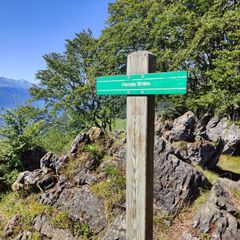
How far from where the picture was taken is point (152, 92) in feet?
8.48

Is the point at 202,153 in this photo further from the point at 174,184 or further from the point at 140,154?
the point at 140,154

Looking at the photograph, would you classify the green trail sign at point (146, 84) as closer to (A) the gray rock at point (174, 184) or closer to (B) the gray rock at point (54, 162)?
(A) the gray rock at point (174, 184)

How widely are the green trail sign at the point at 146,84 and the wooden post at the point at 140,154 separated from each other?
81mm

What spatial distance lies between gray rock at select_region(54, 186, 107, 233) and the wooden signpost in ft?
8.33

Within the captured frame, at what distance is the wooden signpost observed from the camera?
8.80ft

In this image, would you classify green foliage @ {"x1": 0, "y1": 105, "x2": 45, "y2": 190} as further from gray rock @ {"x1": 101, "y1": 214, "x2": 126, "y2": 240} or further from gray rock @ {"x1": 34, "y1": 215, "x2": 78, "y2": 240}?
gray rock @ {"x1": 101, "y1": 214, "x2": 126, "y2": 240}

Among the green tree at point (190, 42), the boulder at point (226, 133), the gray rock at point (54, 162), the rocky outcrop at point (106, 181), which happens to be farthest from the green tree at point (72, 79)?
the rocky outcrop at point (106, 181)

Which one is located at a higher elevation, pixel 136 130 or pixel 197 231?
pixel 136 130

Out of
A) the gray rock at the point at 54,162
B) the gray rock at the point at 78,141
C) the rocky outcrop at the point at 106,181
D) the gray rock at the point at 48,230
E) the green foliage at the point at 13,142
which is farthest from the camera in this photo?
the green foliage at the point at 13,142

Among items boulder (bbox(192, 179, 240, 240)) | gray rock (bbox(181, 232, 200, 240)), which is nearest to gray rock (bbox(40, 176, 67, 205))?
gray rock (bbox(181, 232, 200, 240))

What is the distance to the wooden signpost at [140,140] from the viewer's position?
2684 mm

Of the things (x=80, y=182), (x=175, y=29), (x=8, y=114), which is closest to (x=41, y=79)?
(x=175, y=29)

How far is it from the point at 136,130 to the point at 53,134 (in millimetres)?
9138

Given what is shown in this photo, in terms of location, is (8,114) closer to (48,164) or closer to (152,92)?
(48,164)
